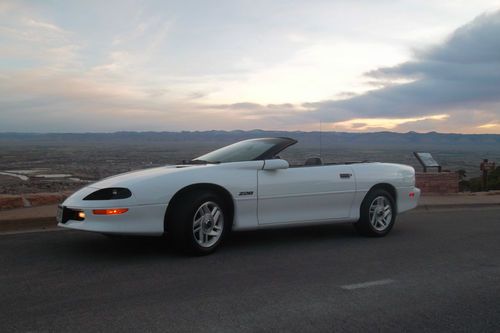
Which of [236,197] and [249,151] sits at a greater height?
[249,151]

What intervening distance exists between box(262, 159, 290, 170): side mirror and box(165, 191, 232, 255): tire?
701mm

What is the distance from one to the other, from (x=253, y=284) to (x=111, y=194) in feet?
5.94

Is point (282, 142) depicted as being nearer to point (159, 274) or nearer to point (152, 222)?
point (152, 222)

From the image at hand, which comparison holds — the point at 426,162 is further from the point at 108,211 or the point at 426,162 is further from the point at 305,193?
the point at 108,211

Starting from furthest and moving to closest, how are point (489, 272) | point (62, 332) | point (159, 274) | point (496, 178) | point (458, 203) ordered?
point (496, 178), point (458, 203), point (489, 272), point (159, 274), point (62, 332)

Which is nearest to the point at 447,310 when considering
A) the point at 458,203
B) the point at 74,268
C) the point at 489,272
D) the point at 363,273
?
the point at 363,273

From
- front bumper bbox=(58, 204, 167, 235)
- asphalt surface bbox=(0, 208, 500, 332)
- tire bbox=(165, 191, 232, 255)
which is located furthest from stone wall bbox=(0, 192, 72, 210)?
tire bbox=(165, 191, 232, 255)

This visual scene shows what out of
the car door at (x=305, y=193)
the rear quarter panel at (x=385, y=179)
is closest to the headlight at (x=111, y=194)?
the car door at (x=305, y=193)

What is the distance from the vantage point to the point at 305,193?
673 centimetres

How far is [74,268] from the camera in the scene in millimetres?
5367

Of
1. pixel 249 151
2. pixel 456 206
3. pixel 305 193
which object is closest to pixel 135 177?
pixel 249 151

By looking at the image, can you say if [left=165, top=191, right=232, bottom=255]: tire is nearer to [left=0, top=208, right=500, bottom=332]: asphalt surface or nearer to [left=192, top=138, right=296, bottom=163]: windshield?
[left=0, top=208, right=500, bottom=332]: asphalt surface

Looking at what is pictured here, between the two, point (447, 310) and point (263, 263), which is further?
point (263, 263)

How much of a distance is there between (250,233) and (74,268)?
2.86 meters
